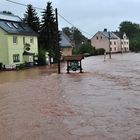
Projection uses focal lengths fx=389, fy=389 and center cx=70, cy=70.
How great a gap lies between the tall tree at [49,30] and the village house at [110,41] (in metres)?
54.0

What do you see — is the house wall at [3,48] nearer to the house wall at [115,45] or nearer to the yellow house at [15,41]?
the yellow house at [15,41]

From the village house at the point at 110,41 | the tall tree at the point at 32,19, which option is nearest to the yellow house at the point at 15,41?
the tall tree at the point at 32,19

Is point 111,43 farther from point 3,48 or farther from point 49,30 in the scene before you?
point 3,48

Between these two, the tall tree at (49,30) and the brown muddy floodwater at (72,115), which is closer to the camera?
the brown muddy floodwater at (72,115)

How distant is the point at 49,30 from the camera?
212 feet

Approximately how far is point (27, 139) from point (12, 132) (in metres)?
1.08

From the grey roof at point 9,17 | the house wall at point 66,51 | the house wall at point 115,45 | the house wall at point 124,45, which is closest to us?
the grey roof at point 9,17

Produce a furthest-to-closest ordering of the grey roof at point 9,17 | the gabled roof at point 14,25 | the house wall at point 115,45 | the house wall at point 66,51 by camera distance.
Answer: the house wall at point 115,45 < the house wall at point 66,51 < the grey roof at point 9,17 < the gabled roof at point 14,25

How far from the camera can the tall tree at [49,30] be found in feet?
212

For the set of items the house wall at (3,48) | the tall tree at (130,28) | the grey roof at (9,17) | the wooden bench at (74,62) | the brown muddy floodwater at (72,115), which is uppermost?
the tall tree at (130,28)

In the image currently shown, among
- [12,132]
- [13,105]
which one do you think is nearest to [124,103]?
[13,105]

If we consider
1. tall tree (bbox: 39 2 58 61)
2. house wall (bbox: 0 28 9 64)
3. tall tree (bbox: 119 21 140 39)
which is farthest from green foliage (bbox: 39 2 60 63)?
tall tree (bbox: 119 21 140 39)

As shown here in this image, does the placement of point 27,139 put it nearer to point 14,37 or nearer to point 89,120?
point 89,120

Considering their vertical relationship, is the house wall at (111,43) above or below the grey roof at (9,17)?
below
